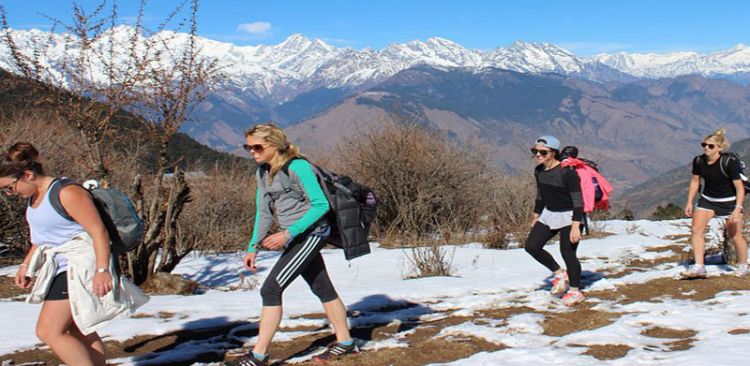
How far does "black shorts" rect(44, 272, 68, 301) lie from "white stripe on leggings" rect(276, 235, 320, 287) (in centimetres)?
125

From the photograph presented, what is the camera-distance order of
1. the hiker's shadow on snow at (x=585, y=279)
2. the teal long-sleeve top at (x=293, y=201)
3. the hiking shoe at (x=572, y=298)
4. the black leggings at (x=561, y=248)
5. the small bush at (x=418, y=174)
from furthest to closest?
the small bush at (x=418, y=174)
the hiker's shadow on snow at (x=585, y=279)
the black leggings at (x=561, y=248)
the hiking shoe at (x=572, y=298)
the teal long-sleeve top at (x=293, y=201)

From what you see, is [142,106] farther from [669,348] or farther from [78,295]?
[669,348]

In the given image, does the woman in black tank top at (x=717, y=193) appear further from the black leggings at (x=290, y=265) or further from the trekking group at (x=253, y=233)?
the black leggings at (x=290, y=265)

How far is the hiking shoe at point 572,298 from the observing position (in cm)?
635

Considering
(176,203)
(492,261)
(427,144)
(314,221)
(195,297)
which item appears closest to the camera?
(314,221)

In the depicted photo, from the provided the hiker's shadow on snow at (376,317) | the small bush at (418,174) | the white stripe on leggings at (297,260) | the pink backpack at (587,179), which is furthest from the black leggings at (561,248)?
the small bush at (418,174)

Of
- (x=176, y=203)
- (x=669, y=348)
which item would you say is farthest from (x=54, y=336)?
(x=176, y=203)

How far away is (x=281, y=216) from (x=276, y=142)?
0.48 m

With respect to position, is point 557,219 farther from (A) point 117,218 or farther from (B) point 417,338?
(A) point 117,218

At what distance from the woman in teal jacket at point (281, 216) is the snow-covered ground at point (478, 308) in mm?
619

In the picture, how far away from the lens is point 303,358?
15.5 feet

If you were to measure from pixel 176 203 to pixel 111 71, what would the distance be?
181 centimetres

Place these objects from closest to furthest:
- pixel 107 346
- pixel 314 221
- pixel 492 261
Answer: pixel 314 221
pixel 107 346
pixel 492 261

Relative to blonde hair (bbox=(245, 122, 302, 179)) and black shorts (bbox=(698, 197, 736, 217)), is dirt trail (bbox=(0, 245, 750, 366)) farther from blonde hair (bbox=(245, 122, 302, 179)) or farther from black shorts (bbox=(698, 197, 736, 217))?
blonde hair (bbox=(245, 122, 302, 179))
